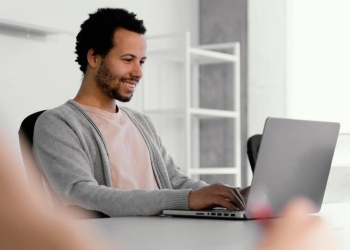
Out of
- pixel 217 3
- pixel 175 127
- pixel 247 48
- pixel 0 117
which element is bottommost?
pixel 175 127

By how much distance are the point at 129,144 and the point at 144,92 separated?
83.9 inches

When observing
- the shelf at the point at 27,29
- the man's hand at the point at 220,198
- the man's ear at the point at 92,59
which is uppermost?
the shelf at the point at 27,29

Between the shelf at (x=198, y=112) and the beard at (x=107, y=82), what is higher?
the beard at (x=107, y=82)

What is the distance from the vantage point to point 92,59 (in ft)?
6.63

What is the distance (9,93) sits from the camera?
10.3 ft

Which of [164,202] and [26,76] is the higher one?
[26,76]

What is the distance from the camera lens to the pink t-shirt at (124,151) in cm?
179

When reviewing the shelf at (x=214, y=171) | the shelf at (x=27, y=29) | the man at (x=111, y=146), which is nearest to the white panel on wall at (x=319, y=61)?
the shelf at (x=214, y=171)

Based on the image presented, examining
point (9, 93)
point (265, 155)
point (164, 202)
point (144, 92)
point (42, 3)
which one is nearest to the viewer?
point (265, 155)

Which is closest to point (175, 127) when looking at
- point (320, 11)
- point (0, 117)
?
point (320, 11)

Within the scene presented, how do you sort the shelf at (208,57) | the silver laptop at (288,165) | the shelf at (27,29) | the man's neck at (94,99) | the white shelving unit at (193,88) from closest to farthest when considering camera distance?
1. the silver laptop at (288,165)
2. the man's neck at (94,99)
3. the shelf at (27,29)
4. the white shelving unit at (193,88)
5. the shelf at (208,57)

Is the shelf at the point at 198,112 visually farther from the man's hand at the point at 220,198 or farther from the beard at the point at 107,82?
the man's hand at the point at 220,198

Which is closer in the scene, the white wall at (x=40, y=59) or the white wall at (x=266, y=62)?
the white wall at (x=40, y=59)

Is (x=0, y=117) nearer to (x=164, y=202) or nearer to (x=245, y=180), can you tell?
(x=164, y=202)
